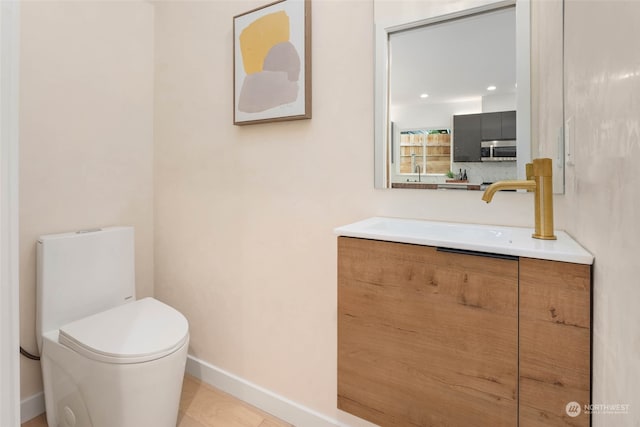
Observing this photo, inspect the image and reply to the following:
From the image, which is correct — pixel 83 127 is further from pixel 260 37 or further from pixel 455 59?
pixel 455 59

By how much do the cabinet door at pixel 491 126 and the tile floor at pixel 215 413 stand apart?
5.16 ft

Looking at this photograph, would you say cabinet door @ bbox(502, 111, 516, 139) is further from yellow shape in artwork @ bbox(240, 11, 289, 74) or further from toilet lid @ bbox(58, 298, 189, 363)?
toilet lid @ bbox(58, 298, 189, 363)

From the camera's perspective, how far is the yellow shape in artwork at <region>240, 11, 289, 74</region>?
1.59 m

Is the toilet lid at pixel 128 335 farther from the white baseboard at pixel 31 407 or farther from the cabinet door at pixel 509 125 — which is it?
the cabinet door at pixel 509 125

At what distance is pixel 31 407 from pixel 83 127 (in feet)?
4.80

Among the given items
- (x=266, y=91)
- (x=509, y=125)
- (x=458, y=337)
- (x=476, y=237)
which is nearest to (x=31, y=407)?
(x=266, y=91)

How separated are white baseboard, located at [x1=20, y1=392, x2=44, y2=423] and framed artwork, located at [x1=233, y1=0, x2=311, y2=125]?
1733 millimetres

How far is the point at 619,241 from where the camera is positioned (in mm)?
580

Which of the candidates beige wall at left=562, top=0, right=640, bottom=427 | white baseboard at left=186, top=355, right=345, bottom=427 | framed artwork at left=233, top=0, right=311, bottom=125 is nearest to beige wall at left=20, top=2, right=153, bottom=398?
white baseboard at left=186, top=355, right=345, bottom=427

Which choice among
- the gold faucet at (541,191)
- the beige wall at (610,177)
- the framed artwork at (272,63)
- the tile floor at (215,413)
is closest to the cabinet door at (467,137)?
the gold faucet at (541,191)

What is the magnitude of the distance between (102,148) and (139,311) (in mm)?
978

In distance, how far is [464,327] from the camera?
918 mm

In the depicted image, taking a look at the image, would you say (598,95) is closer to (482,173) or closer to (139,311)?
(482,173)

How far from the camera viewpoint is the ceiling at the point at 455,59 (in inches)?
46.2
